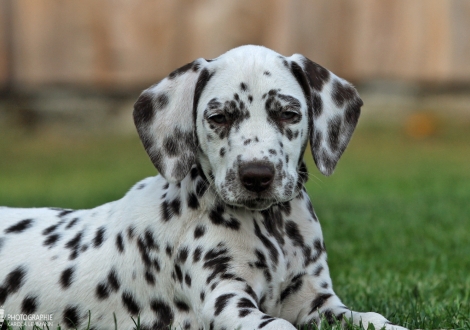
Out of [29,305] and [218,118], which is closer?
[218,118]

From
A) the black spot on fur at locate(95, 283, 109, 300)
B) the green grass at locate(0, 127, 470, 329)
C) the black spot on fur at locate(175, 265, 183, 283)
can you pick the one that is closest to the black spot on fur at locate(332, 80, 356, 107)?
the green grass at locate(0, 127, 470, 329)

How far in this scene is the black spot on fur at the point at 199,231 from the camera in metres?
4.32

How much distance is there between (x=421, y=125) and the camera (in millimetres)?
14172

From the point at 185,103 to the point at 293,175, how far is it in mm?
722

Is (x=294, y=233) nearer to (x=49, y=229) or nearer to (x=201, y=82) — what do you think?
(x=201, y=82)

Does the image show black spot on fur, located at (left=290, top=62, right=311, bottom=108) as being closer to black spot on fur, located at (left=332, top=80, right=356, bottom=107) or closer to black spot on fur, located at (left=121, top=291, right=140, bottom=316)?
black spot on fur, located at (left=332, top=80, right=356, bottom=107)

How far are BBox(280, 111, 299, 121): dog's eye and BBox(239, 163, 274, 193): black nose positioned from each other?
13.9 inches

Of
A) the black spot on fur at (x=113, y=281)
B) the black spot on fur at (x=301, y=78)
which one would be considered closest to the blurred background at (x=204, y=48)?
the black spot on fur at (x=301, y=78)

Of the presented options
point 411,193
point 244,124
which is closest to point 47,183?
point 411,193

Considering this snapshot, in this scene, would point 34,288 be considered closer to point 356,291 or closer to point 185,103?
point 185,103

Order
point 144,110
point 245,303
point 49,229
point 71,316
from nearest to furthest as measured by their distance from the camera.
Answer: point 245,303
point 71,316
point 144,110
point 49,229

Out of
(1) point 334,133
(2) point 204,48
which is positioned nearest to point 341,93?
(1) point 334,133

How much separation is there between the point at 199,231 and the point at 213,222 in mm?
88

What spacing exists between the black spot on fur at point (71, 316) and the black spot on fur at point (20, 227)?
2.24 feet
